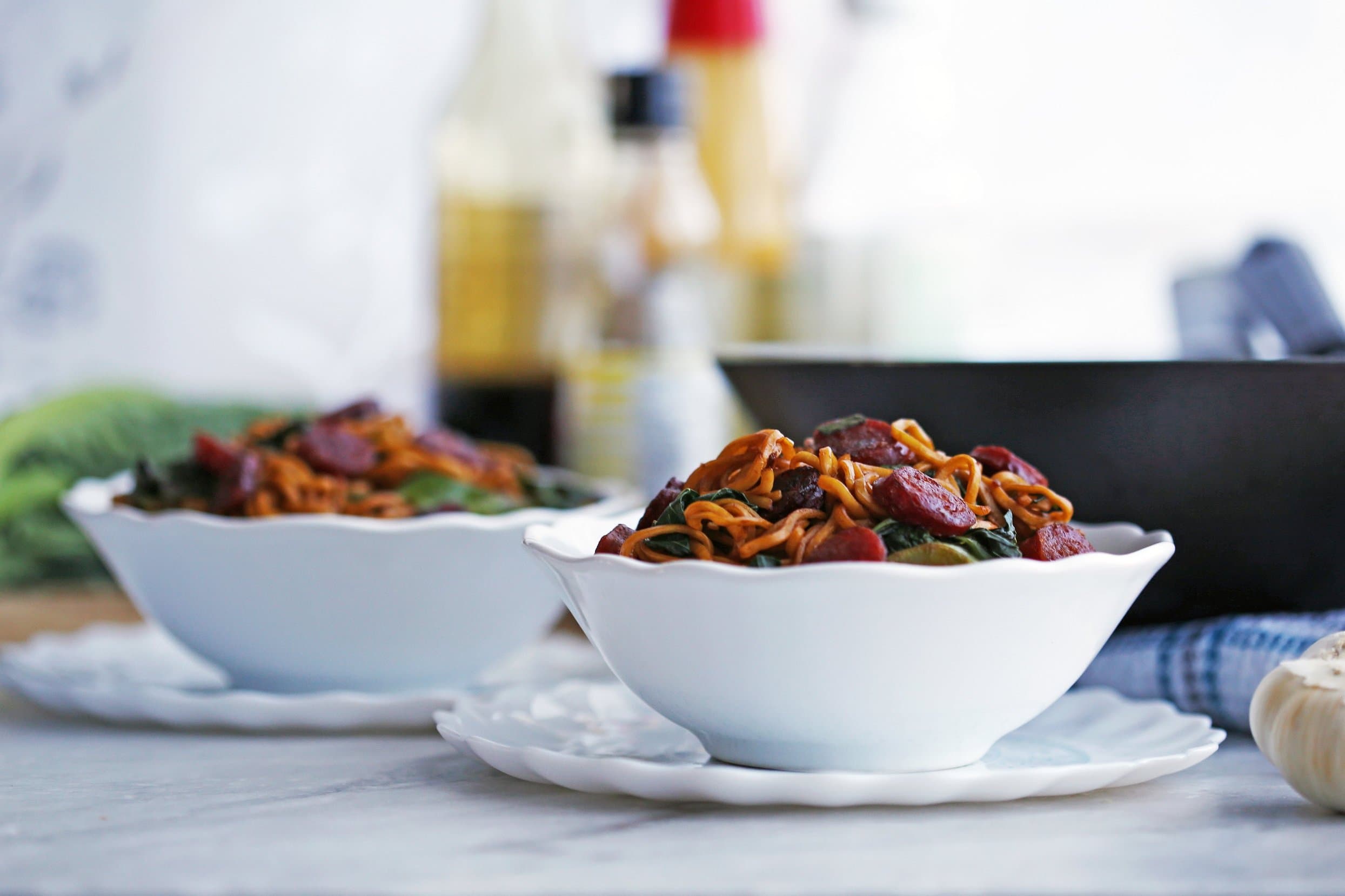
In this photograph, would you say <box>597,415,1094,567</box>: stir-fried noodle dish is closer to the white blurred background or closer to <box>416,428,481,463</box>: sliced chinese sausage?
<box>416,428,481,463</box>: sliced chinese sausage

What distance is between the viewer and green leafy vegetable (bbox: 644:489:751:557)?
66 centimetres

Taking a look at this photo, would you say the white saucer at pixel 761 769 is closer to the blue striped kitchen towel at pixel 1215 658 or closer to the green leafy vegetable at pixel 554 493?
the blue striped kitchen towel at pixel 1215 658

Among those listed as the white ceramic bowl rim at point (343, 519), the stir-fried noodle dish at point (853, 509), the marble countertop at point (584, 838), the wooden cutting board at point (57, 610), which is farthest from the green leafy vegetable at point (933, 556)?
the wooden cutting board at point (57, 610)

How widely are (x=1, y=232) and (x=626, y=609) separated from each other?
4.98ft

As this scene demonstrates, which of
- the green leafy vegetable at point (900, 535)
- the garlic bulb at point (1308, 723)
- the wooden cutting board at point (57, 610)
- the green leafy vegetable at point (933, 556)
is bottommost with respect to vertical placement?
the wooden cutting board at point (57, 610)

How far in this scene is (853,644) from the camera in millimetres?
609

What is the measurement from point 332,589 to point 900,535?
388mm

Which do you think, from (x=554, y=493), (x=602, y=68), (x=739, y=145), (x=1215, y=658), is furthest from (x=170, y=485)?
(x=602, y=68)

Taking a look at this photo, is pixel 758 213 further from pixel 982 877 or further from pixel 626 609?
pixel 982 877

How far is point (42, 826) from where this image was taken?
0.63 m

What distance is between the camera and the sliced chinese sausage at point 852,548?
618 millimetres

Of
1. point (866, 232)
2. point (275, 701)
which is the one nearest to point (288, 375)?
point (866, 232)

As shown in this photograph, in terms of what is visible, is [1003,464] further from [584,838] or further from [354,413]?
[354,413]

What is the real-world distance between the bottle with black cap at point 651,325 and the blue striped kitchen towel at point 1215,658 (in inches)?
19.5
